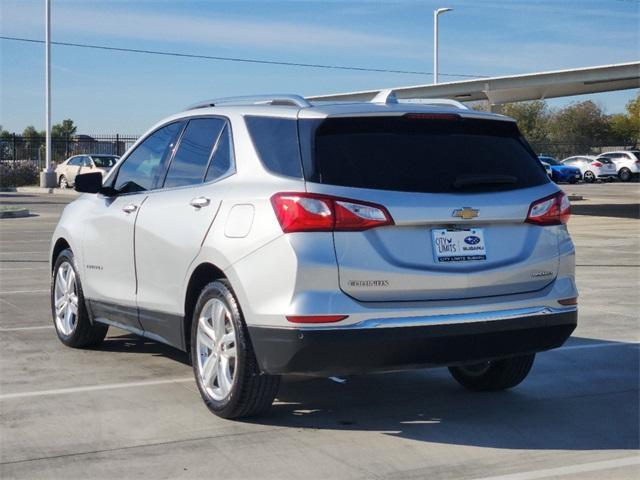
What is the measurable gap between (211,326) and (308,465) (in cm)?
129

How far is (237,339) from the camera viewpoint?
575cm

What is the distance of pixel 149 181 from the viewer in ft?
23.7

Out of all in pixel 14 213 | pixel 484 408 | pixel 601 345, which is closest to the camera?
pixel 484 408

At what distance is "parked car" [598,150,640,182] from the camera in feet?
191

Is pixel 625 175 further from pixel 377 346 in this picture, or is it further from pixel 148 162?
pixel 377 346

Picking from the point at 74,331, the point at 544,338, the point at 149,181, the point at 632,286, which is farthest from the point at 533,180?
the point at 632,286

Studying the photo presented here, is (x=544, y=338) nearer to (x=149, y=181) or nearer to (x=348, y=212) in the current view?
(x=348, y=212)

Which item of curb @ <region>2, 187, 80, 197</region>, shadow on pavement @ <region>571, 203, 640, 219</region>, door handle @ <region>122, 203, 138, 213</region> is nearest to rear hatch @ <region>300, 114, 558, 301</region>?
door handle @ <region>122, 203, 138, 213</region>

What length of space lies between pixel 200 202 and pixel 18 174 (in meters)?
42.0

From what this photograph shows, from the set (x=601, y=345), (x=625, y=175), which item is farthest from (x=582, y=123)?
(x=601, y=345)

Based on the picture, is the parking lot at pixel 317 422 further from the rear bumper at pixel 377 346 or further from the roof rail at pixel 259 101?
the roof rail at pixel 259 101

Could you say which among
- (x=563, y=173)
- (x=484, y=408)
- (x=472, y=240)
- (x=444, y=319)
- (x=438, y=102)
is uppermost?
(x=438, y=102)

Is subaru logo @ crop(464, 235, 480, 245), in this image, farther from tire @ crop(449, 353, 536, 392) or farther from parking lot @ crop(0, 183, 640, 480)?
tire @ crop(449, 353, 536, 392)

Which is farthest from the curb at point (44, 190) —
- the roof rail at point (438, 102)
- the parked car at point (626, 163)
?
the roof rail at point (438, 102)
